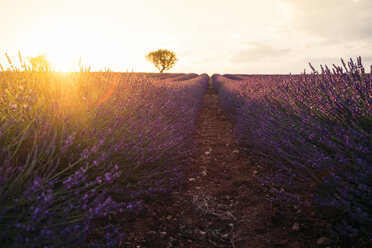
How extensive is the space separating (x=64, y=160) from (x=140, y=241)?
0.84 meters

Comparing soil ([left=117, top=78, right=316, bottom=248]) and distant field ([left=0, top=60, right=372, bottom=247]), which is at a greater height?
distant field ([left=0, top=60, right=372, bottom=247])

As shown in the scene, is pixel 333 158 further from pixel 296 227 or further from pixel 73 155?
pixel 73 155

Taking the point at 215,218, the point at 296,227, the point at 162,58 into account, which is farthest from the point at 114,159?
the point at 162,58

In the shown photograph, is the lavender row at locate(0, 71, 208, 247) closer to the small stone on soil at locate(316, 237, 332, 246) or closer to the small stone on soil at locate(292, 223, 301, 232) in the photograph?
the small stone on soil at locate(292, 223, 301, 232)

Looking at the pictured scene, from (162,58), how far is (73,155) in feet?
147

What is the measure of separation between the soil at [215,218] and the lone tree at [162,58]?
43.5 m

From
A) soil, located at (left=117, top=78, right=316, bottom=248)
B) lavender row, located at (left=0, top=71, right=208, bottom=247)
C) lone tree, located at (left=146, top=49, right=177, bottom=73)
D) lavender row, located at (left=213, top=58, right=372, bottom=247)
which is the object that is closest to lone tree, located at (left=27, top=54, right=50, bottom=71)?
lavender row, located at (left=0, top=71, right=208, bottom=247)

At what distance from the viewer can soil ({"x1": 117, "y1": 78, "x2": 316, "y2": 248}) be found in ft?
6.41

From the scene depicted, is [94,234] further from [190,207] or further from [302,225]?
[302,225]

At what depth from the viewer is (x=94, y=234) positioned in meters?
1.81

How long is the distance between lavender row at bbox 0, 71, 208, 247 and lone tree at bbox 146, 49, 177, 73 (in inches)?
1695

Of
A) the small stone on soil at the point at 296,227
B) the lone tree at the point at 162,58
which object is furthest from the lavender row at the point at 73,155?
the lone tree at the point at 162,58

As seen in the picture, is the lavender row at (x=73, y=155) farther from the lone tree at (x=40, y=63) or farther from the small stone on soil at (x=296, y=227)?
the small stone on soil at (x=296, y=227)

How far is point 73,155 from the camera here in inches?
76.4
